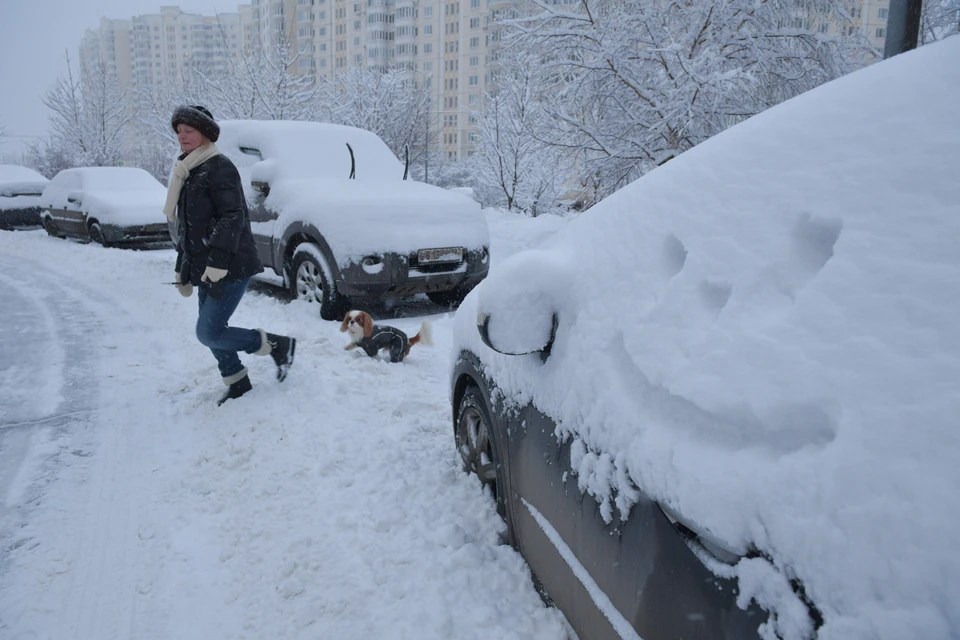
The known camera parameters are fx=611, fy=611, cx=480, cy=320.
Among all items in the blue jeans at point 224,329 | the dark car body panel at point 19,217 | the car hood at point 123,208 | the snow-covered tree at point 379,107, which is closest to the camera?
the blue jeans at point 224,329

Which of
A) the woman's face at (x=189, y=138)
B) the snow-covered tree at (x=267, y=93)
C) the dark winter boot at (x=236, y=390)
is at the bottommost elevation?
the dark winter boot at (x=236, y=390)

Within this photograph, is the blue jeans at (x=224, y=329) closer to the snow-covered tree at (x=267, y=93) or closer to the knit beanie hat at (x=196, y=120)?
the knit beanie hat at (x=196, y=120)

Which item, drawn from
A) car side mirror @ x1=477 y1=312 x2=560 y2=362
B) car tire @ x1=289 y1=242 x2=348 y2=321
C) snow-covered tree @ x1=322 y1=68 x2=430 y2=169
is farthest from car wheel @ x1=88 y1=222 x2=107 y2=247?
snow-covered tree @ x1=322 y1=68 x2=430 y2=169

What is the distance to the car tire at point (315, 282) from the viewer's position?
595 cm

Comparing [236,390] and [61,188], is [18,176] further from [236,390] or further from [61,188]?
[236,390]

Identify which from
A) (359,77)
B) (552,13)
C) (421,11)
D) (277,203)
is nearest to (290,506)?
(277,203)

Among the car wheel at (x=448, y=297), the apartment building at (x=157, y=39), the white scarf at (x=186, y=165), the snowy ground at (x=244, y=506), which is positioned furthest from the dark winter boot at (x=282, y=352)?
the apartment building at (x=157, y=39)

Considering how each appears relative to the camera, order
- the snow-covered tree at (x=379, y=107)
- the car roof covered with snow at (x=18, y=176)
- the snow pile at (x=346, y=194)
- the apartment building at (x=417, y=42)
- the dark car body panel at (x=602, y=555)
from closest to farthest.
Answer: the dark car body panel at (x=602, y=555) → the snow pile at (x=346, y=194) → the car roof covered with snow at (x=18, y=176) → the snow-covered tree at (x=379, y=107) → the apartment building at (x=417, y=42)

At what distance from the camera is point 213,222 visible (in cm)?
384

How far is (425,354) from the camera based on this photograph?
538 centimetres

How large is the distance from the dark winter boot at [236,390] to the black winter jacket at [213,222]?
0.74 metres

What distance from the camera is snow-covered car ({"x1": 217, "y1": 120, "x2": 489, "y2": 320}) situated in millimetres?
5773

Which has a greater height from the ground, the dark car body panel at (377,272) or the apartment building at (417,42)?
the apartment building at (417,42)

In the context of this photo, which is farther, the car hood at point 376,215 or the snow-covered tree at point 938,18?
the snow-covered tree at point 938,18
